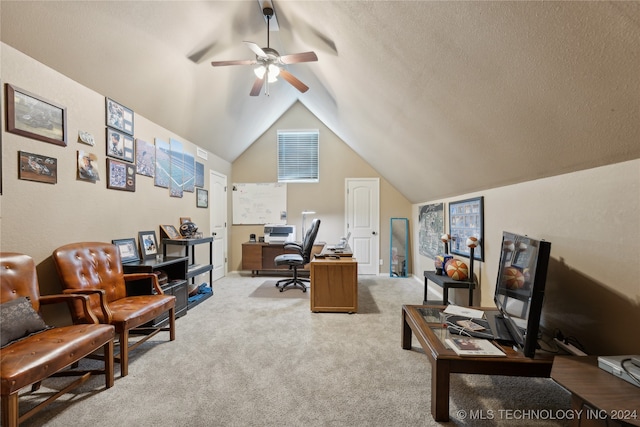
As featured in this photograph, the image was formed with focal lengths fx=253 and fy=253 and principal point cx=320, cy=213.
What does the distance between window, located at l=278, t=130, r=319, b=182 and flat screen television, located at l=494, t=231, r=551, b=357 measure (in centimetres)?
409

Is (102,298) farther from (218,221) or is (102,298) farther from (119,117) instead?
(218,221)

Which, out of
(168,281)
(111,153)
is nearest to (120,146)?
(111,153)

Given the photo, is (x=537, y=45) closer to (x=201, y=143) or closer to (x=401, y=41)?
(x=401, y=41)

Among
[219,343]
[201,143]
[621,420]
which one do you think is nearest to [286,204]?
[201,143]

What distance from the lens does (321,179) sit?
545cm

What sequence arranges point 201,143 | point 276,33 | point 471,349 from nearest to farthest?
point 471,349 → point 276,33 → point 201,143

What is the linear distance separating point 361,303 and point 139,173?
10.5 ft

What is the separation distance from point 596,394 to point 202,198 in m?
4.61

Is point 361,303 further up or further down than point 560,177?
further down

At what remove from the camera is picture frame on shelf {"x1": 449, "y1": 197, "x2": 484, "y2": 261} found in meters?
2.77

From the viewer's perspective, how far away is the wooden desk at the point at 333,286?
3.08 m

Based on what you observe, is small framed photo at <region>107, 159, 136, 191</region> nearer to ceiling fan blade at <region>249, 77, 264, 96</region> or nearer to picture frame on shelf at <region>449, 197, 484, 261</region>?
ceiling fan blade at <region>249, 77, 264, 96</region>

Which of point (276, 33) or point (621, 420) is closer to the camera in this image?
point (621, 420)

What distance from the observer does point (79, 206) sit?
7.34ft
